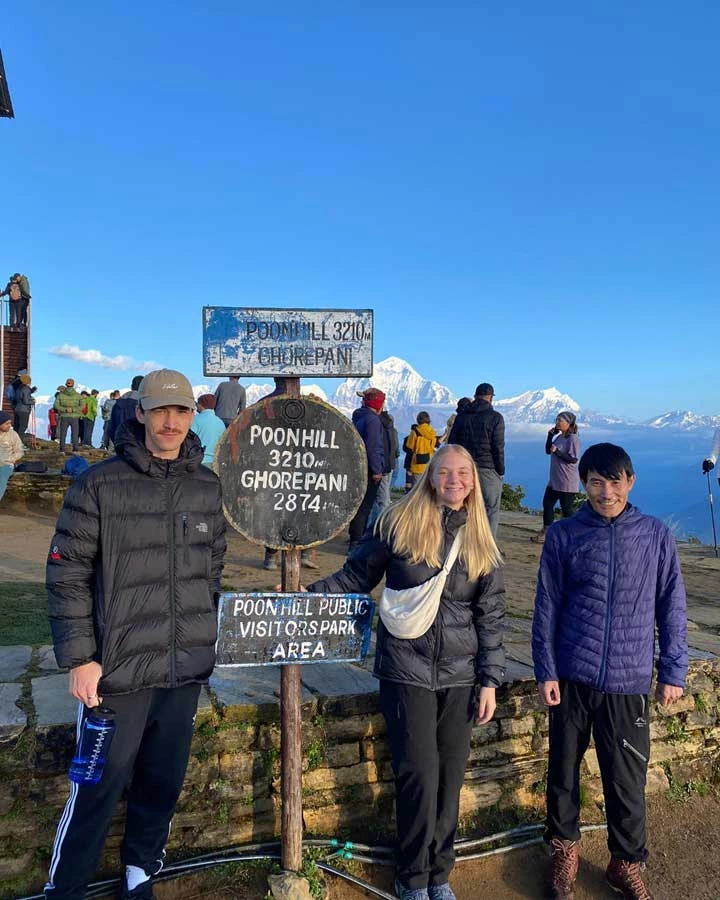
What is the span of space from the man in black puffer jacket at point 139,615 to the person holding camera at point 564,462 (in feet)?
22.9

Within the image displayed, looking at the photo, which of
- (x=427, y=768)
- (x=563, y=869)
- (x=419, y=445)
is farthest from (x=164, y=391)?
(x=419, y=445)

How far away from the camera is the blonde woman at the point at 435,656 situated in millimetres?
2785

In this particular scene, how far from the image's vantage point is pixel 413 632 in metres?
2.80

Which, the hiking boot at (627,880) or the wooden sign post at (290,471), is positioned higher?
the wooden sign post at (290,471)

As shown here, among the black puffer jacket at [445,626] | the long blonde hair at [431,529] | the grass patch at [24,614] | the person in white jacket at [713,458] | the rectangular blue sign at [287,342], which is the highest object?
the rectangular blue sign at [287,342]

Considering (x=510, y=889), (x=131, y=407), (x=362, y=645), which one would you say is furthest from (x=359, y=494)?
(x=131, y=407)

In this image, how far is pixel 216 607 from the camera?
2.80 m

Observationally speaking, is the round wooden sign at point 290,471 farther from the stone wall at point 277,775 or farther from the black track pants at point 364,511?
the black track pants at point 364,511

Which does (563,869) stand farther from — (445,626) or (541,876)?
(445,626)

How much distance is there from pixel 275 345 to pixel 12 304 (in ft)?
78.2

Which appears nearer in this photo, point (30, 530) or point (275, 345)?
point (275, 345)

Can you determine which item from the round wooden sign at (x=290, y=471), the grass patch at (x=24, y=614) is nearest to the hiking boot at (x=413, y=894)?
the round wooden sign at (x=290, y=471)

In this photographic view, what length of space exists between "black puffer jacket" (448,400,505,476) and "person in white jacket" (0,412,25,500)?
5.99 meters

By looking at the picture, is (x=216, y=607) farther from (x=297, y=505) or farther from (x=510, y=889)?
(x=510, y=889)
